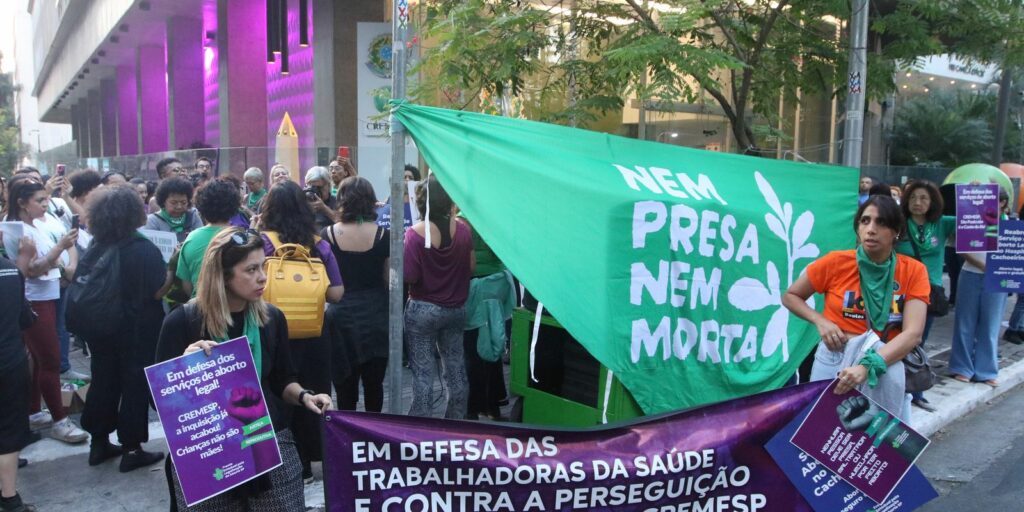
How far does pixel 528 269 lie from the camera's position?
12.8 feet

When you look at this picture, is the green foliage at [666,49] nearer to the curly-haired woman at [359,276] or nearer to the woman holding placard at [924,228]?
the woman holding placard at [924,228]

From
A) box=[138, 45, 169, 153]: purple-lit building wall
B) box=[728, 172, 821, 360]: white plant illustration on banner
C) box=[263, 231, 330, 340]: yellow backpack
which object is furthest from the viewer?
box=[138, 45, 169, 153]: purple-lit building wall

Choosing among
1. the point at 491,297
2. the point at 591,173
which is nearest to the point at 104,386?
the point at 491,297

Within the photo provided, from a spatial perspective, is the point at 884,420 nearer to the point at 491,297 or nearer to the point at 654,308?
the point at 654,308

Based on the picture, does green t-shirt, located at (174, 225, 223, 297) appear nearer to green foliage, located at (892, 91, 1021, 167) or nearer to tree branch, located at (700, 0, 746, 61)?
tree branch, located at (700, 0, 746, 61)

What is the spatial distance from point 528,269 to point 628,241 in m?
0.62

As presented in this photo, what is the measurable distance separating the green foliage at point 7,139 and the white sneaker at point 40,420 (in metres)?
57.2

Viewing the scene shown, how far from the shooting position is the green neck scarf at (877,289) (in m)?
4.05

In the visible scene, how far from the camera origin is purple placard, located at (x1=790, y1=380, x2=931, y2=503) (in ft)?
12.0

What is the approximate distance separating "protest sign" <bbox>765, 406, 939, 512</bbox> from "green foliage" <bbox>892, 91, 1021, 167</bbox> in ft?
78.6

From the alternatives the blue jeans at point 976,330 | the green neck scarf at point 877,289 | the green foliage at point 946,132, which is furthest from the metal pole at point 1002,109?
the green neck scarf at point 877,289

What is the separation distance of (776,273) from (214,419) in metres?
3.45

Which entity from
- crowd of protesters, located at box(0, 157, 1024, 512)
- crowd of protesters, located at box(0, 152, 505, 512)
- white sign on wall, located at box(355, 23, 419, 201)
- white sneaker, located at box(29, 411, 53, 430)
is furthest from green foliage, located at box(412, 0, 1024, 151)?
white sign on wall, located at box(355, 23, 419, 201)

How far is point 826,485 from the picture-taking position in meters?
3.68
